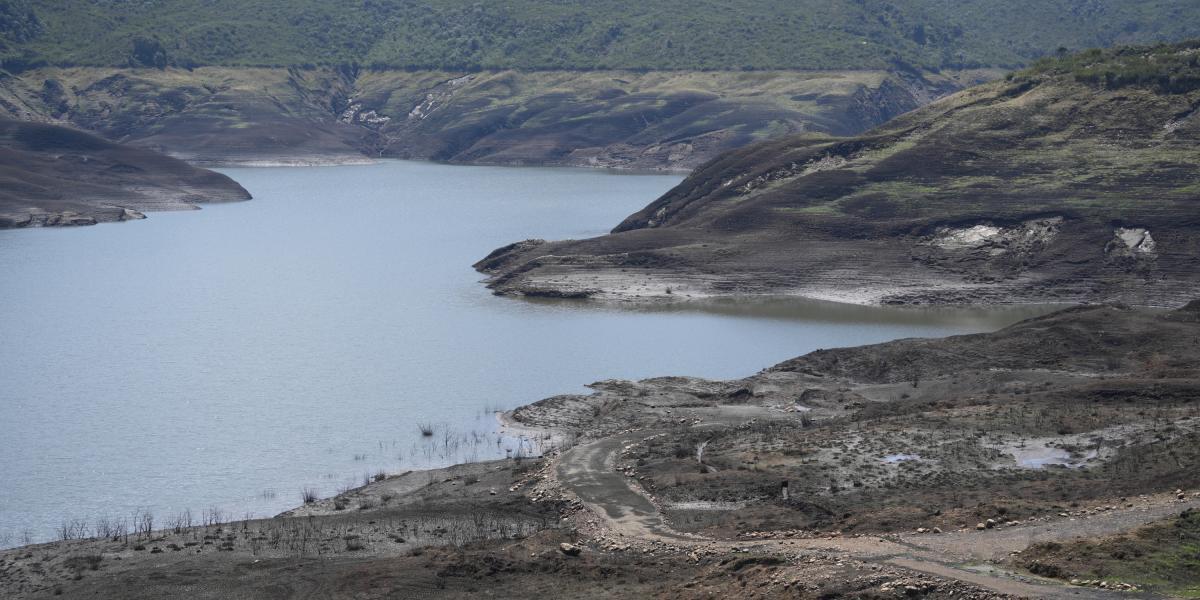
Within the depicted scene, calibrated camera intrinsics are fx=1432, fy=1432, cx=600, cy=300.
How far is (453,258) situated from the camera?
8331cm

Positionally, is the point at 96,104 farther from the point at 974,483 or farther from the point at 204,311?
the point at 974,483

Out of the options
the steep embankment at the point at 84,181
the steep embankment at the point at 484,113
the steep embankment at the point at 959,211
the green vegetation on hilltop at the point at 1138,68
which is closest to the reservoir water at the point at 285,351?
the steep embankment at the point at 959,211

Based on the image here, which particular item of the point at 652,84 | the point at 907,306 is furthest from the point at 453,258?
the point at 652,84

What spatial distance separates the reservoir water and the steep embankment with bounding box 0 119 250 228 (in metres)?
4.76

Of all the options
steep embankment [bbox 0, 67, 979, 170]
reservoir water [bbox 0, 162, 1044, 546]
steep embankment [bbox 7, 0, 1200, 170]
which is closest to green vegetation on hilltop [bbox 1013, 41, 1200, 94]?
reservoir water [bbox 0, 162, 1044, 546]

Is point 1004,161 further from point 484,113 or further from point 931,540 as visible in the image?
point 484,113

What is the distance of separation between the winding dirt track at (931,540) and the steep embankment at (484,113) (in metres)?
124

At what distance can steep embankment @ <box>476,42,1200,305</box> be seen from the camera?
68812 millimetres

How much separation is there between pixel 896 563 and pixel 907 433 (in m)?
11.8

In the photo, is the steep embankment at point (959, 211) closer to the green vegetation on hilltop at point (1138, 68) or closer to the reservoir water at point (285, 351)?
the green vegetation on hilltop at point (1138, 68)

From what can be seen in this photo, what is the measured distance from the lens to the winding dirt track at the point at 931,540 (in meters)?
21.9

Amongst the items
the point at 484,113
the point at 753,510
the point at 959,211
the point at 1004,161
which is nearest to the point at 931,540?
the point at 753,510

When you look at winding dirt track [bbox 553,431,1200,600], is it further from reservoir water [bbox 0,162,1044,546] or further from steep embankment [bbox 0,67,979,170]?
steep embankment [bbox 0,67,979,170]

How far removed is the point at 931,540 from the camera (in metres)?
25.4
